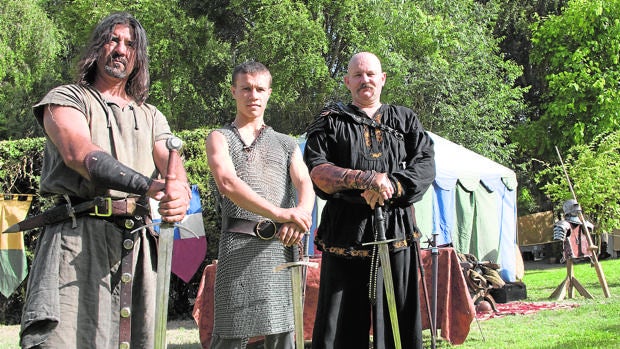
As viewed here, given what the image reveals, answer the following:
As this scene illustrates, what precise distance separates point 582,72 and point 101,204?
19584mm

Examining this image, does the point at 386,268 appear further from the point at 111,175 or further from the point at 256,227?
the point at 111,175

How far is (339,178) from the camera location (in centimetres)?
306

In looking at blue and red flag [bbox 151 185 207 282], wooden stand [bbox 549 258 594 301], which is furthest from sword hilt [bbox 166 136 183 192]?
wooden stand [bbox 549 258 594 301]

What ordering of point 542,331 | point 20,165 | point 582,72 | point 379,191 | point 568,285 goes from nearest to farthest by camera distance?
point 379,191 → point 542,331 → point 20,165 → point 568,285 → point 582,72

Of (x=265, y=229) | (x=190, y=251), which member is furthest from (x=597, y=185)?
(x=265, y=229)

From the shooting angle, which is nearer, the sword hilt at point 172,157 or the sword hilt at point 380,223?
the sword hilt at point 172,157

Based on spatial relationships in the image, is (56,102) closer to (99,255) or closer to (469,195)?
(99,255)

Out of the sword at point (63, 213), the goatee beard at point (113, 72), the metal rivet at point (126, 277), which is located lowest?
the metal rivet at point (126, 277)

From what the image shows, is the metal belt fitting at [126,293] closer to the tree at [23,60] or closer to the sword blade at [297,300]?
the sword blade at [297,300]

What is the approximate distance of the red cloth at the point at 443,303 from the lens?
5680mm

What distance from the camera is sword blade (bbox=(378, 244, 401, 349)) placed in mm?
2908

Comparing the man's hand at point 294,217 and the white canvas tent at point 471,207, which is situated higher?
the white canvas tent at point 471,207

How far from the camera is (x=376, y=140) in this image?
3.28 m

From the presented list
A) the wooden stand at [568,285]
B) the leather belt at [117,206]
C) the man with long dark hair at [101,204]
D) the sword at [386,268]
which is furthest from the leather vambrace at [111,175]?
the wooden stand at [568,285]
